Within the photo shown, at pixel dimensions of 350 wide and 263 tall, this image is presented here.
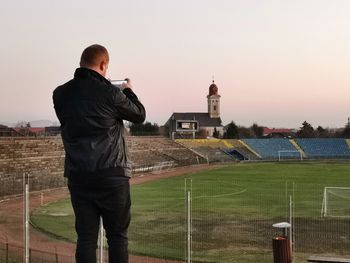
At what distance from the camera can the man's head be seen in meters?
3.20

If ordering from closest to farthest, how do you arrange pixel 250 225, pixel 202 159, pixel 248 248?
pixel 248 248
pixel 250 225
pixel 202 159

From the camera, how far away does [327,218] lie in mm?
24516

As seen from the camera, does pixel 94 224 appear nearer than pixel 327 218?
Yes

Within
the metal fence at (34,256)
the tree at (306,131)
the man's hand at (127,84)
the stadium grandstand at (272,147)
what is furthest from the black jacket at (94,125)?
the tree at (306,131)

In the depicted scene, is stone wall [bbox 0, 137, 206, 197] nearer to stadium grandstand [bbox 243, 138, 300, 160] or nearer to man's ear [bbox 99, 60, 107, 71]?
man's ear [bbox 99, 60, 107, 71]

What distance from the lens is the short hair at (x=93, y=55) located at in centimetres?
319

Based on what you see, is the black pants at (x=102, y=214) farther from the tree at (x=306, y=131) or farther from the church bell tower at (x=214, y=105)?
the church bell tower at (x=214, y=105)

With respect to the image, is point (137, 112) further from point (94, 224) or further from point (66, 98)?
point (94, 224)

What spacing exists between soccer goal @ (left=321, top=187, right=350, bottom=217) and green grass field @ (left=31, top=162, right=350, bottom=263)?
547mm

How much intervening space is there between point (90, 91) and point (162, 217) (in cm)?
2244

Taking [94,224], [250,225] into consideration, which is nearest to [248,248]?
[250,225]

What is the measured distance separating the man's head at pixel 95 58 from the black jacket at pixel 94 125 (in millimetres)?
39

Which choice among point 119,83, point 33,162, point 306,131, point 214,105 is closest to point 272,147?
point 306,131

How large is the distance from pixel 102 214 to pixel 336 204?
26.4 meters
